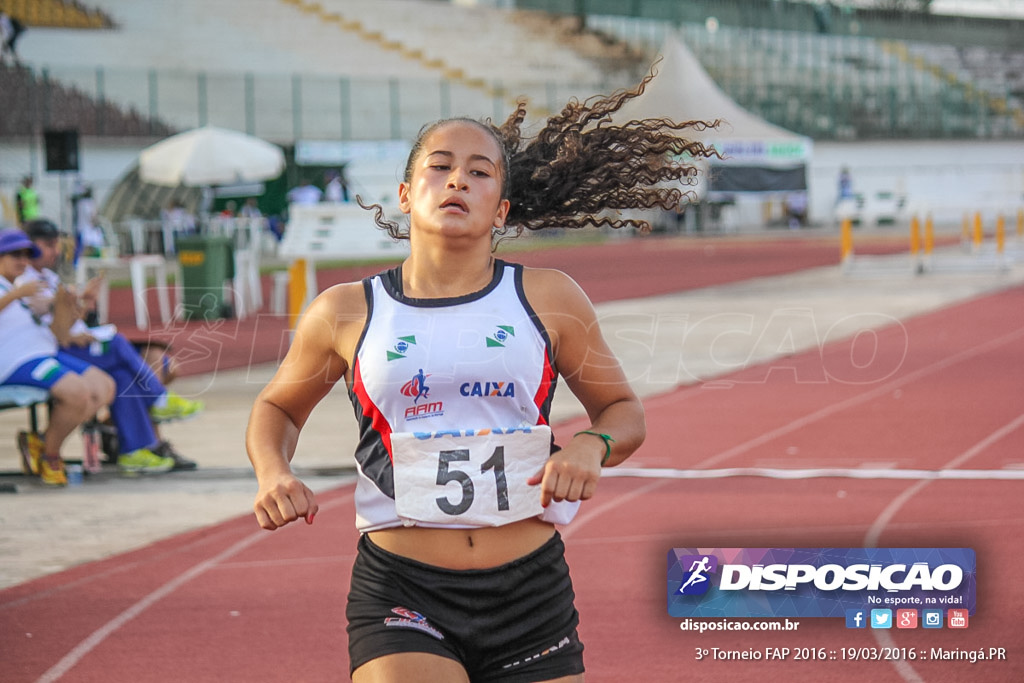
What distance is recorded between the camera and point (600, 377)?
2.99 m

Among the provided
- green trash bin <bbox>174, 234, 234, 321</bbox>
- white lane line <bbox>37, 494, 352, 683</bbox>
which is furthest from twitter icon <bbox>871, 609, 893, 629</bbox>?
green trash bin <bbox>174, 234, 234, 321</bbox>

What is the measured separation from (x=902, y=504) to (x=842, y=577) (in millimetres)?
2014

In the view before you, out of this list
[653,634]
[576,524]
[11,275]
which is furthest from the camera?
[11,275]

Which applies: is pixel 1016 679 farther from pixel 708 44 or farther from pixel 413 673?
pixel 708 44

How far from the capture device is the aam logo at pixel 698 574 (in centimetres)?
498

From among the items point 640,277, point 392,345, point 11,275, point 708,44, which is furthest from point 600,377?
point 708,44

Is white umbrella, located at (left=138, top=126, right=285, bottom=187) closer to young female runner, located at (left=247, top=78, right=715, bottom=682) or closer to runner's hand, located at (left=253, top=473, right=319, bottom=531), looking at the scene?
young female runner, located at (left=247, top=78, right=715, bottom=682)

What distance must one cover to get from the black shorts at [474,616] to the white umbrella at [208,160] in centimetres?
1789

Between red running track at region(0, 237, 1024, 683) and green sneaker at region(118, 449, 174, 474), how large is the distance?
1.33 m

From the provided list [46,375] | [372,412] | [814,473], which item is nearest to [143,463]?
[46,375]

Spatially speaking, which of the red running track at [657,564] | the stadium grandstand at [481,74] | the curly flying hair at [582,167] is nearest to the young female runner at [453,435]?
the curly flying hair at [582,167]

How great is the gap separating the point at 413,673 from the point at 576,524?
3.98 m

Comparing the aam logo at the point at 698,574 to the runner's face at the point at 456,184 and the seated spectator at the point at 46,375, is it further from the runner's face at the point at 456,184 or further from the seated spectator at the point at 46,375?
the seated spectator at the point at 46,375

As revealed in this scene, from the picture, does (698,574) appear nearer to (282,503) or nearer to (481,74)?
(282,503)
